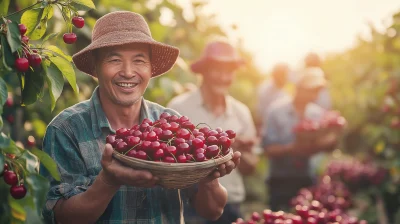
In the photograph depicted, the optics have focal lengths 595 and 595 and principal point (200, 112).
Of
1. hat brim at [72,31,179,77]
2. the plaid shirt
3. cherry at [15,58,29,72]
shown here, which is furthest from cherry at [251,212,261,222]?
cherry at [15,58,29,72]

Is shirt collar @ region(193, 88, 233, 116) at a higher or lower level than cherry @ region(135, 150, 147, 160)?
higher

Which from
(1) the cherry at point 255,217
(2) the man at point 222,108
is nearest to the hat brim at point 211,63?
(2) the man at point 222,108

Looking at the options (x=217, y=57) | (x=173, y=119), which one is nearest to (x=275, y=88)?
(x=217, y=57)

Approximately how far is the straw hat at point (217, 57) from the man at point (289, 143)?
1606mm

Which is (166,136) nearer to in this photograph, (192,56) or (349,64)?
(192,56)

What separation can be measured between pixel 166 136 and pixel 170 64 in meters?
0.68

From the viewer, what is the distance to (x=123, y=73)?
2607mm

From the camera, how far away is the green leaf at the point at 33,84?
2.31m

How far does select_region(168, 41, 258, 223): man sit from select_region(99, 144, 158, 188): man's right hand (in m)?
2.59

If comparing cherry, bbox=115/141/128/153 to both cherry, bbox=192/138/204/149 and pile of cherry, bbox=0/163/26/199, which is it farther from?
pile of cherry, bbox=0/163/26/199

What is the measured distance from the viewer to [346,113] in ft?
39.0

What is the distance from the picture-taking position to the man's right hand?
2207 mm

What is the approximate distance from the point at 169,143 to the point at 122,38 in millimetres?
Result: 536

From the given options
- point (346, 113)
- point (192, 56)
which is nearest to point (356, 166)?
point (192, 56)
